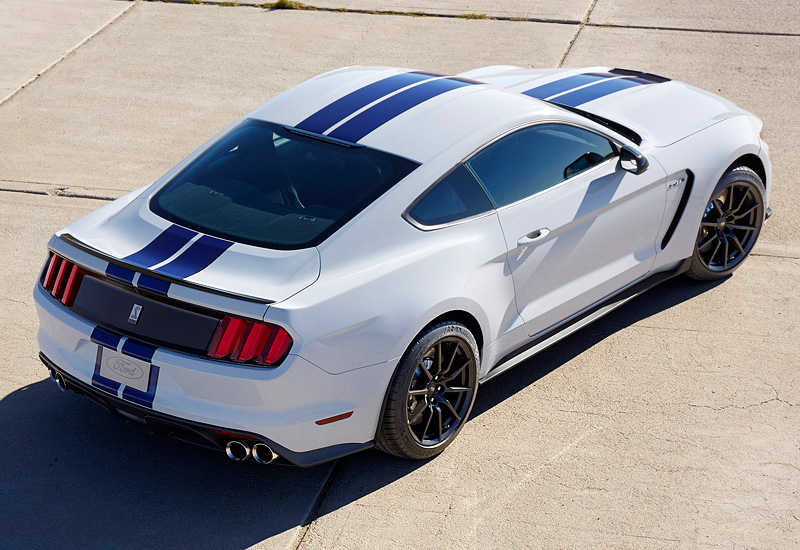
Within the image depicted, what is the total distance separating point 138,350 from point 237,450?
0.56 metres

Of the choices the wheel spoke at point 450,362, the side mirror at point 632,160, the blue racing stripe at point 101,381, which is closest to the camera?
the blue racing stripe at point 101,381

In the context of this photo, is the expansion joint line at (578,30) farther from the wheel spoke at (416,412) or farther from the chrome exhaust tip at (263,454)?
the chrome exhaust tip at (263,454)

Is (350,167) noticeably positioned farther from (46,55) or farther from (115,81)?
(46,55)

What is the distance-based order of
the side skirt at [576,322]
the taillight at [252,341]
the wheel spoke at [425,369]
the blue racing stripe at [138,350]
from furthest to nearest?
1. the side skirt at [576,322]
2. the wheel spoke at [425,369]
3. the blue racing stripe at [138,350]
4. the taillight at [252,341]

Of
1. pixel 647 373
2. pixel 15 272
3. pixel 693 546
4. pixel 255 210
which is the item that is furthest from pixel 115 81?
pixel 693 546

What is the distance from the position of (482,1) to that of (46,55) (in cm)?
509

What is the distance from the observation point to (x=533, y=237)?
437 centimetres

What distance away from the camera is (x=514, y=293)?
4363 millimetres

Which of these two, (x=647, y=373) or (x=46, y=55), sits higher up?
(x=46, y=55)

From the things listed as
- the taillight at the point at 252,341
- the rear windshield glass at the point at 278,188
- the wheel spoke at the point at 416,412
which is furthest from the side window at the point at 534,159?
Answer: the taillight at the point at 252,341

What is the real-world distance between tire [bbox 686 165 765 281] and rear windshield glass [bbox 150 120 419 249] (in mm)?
2326

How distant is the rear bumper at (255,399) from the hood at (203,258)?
0.30 meters

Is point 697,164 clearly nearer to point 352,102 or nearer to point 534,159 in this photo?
point 534,159

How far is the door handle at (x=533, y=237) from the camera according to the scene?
14.2ft
